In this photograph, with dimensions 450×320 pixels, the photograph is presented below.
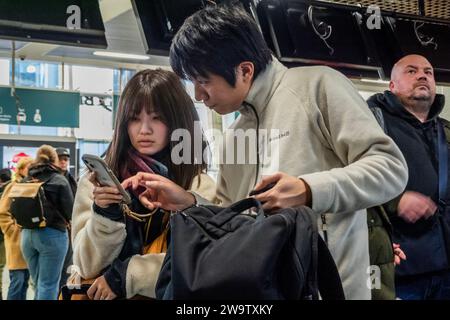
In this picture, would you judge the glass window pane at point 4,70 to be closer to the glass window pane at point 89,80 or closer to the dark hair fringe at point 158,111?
the glass window pane at point 89,80

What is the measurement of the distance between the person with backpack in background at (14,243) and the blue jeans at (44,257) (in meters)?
0.17

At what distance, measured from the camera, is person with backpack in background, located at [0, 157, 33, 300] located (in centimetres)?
399

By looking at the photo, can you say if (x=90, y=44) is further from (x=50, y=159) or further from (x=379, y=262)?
(x=50, y=159)

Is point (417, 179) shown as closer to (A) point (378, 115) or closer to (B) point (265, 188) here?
(A) point (378, 115)

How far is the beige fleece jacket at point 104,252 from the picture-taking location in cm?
131

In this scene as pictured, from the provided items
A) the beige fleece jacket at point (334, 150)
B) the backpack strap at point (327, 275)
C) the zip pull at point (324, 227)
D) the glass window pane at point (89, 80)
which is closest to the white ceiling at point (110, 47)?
the glass window pane at point (89, 80)

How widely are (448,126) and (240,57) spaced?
1.41 meters

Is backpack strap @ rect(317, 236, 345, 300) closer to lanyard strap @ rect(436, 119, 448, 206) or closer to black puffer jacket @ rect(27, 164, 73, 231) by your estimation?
lanyard strap @ rect(436, 119, 448, 206)

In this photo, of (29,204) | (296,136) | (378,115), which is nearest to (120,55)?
(29,204)

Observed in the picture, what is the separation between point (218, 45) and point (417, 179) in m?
1.26

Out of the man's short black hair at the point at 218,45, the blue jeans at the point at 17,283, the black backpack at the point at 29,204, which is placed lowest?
the blue jeans at the point at 17,283

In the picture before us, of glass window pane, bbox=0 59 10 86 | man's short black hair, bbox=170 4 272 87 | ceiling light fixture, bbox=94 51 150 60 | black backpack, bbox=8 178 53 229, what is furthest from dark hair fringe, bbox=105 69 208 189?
glass window pane, bbox=0 59 10 86

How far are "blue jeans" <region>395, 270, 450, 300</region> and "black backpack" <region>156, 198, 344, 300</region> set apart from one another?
117 centimetres
